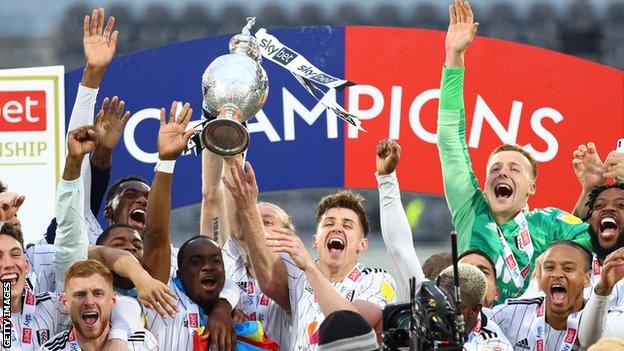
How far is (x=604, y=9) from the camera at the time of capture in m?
17.8

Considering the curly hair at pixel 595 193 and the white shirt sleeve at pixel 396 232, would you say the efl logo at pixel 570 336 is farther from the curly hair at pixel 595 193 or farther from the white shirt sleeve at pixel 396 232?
the curly hair at pixel 595 193

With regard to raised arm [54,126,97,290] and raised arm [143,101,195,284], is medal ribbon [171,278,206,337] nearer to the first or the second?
raised arm [143,101,195,284]

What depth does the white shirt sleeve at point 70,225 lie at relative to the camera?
7059mm

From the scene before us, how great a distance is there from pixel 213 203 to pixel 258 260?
26.9 inches

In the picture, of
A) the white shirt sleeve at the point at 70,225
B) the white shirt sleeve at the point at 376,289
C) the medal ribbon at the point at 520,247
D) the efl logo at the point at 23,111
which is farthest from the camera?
the efl logo at the point at 23,111

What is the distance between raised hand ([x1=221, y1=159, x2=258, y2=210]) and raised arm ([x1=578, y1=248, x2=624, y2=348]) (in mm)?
1313

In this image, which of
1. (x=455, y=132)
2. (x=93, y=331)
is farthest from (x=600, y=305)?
(x=93, y=331)

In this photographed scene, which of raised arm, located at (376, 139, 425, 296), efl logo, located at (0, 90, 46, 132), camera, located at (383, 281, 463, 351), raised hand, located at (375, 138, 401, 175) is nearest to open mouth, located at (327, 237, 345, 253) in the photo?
raised arm, located at (376, 139, 425, 296)

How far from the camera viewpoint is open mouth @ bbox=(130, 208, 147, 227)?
7.61 m

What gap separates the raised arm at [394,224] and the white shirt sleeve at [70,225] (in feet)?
3.97

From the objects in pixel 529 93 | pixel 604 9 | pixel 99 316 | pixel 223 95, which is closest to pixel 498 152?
pixel 529 93

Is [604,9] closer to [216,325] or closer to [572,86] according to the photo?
[572,86]

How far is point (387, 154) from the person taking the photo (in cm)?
740

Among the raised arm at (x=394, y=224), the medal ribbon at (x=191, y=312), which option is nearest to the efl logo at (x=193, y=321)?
the medal ribbon at (x=191, y=312)
